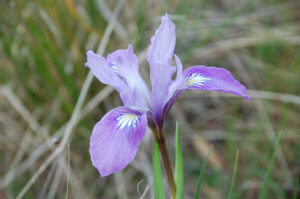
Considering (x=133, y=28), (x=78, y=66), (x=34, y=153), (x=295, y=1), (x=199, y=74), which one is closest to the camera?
(x=199, y=74)

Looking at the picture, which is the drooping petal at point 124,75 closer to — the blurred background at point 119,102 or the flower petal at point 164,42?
the flower petal at point 164,42

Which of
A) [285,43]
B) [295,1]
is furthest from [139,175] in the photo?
[295,1]

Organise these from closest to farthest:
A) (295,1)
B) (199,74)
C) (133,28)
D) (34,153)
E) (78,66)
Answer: (199,74), (34,153), (78,66), (133,28), (295,1)

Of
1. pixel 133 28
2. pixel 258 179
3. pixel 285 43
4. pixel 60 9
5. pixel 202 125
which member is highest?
pixel 60 9

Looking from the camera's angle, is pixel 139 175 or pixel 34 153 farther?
pixel 139 175

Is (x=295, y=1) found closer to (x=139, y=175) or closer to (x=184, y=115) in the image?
(x=184, y=115)

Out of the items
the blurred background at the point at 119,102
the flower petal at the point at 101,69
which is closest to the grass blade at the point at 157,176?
the flower petal at the point at 101,69

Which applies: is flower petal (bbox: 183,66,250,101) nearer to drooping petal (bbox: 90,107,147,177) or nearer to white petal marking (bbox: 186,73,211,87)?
white petal marking (bbox: 186,73,211,87)

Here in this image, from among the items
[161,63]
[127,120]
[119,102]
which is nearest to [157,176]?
[127,120]
